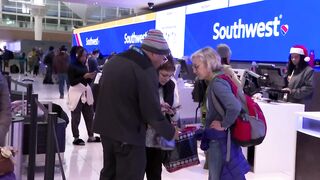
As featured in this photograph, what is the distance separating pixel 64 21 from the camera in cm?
3291

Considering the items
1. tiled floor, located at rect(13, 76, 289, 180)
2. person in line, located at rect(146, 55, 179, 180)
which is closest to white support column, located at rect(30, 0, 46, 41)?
tiled floor, located at rect(13, 76, 289, 180)

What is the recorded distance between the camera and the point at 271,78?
16.2 ft

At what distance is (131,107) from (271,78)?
302 cm

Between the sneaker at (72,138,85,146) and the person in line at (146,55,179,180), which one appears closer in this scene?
the person in line at (146,55,179,180)

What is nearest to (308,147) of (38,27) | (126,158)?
(126,158)

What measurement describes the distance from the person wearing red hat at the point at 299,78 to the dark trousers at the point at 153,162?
8.17 ft

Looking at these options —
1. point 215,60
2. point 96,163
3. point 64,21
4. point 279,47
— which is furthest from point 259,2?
point 64,21

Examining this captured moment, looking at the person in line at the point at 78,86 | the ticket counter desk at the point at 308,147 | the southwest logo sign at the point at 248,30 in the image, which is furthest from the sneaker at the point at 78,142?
the southwest logo sign at the point at 248,30

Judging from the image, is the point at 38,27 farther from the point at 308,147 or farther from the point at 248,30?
the point at 308,147

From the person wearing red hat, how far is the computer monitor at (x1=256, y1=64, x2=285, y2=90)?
0.41 feet

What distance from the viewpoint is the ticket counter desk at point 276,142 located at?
470 cm

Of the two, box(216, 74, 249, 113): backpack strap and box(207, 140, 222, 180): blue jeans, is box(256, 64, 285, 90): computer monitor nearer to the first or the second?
box(216, 74, 249, 113): backpack strap

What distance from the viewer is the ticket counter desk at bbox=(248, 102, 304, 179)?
470 centimetres

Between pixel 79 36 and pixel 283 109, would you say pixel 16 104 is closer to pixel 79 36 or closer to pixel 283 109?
pixel 283 109
